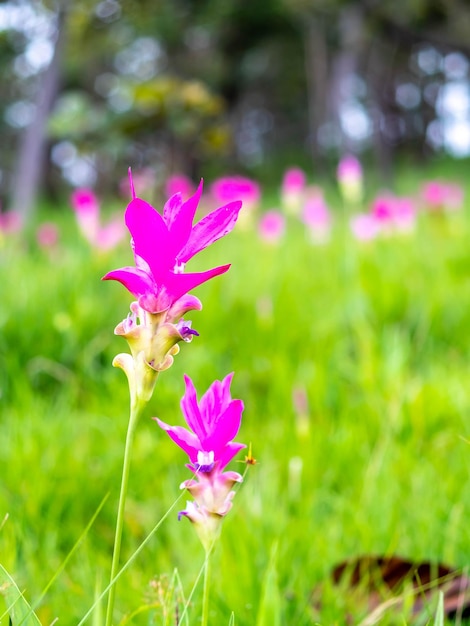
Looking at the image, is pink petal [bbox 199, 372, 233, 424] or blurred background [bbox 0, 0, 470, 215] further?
blurred background [bbox 0, 0, 470, 215]

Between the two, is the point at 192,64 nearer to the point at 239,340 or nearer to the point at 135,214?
the point at 239,340

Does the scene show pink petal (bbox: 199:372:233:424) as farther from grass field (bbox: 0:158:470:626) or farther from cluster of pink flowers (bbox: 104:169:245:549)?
grass field (bbox: 0:158:470:626)

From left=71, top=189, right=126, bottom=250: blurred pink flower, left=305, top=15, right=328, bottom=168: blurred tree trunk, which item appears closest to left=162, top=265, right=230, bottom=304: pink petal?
left=71, top=189, right=126, bottom=250: blurred pink flower

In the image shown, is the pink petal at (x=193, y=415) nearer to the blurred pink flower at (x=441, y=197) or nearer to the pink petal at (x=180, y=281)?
the pink petal at (x=180, y=281)

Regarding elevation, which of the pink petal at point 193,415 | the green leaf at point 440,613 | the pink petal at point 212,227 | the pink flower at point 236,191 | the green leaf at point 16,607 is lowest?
the pink flower at point 236,191

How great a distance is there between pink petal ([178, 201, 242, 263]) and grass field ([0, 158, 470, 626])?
29 cm

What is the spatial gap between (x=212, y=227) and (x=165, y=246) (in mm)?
39

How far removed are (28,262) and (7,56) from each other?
11.8 metres

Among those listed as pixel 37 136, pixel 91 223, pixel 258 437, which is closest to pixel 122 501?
pixel 258 437

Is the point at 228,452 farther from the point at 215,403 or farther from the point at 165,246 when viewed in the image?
the point at 165,246

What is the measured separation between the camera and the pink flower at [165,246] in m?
0.50

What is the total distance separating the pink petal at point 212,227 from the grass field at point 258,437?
0.29m

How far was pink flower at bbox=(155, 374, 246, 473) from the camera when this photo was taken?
1.78 ft

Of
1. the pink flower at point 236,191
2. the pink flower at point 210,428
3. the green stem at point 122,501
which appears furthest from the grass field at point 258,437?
the pink flower at point 236,191
